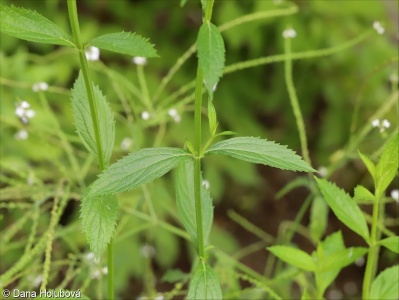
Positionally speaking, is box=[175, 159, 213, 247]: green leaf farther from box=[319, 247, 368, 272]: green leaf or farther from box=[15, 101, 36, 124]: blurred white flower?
box=[15, 101, 36, 124]: blurred white flower

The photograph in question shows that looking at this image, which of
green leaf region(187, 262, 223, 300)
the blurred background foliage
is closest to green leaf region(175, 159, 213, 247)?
green leaf region(187, 262, 223, 300)

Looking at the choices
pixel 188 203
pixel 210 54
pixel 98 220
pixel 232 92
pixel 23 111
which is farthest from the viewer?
pixel 232 92

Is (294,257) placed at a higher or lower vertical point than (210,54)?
lower

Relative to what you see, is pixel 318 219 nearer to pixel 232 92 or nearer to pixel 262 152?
pixel 262 152

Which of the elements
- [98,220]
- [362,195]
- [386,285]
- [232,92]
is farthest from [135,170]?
[232,92]

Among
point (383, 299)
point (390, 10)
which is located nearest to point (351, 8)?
point (390, 10)
